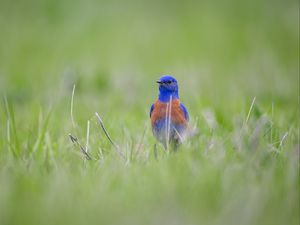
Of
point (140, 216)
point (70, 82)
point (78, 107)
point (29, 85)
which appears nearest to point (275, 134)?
point (140, 216)

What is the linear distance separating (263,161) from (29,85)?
4161mm

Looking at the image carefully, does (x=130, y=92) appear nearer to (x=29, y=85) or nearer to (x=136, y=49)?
(x=29, y=85)

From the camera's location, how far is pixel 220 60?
7.60m

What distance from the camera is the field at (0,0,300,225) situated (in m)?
2.22

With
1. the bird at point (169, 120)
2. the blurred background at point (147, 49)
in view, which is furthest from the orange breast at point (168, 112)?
the blurred background at point (147, 49)

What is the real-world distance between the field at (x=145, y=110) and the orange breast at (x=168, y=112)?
0.29ft

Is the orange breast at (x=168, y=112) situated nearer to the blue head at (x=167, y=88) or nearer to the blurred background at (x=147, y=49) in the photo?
the blue head at (x=167, y=88)

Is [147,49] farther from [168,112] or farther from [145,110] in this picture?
[168,112]

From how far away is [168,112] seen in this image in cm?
335

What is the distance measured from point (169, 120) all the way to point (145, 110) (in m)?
1.82

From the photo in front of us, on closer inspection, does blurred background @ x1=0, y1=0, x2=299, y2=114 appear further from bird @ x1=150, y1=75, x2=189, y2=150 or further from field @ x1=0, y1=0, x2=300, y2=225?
bird @ x1=150, y1=75, x2=189, y2=150

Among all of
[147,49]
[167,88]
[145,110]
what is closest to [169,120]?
[167,88]

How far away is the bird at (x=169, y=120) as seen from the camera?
10.7ft

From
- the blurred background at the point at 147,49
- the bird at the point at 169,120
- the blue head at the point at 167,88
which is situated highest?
the blurred background at the point at 147,49
